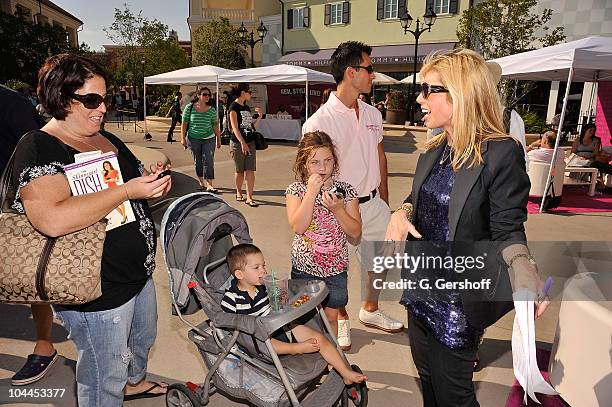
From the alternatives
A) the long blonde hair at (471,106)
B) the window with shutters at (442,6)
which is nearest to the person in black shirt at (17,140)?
the long blonde hair at (471,106)

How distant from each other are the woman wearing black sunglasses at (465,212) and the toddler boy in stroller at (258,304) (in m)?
0.64

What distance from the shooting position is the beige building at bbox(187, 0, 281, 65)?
36.7 m

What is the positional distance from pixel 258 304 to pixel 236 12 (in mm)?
38741

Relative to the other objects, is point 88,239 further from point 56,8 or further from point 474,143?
point 56,8

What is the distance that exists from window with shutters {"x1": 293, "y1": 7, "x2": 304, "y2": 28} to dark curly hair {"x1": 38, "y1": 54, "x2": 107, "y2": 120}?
33367mm

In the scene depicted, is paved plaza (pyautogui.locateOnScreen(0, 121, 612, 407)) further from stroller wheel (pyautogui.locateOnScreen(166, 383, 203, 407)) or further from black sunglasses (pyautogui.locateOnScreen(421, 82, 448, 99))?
black sunglasses (pyautogui.locateOnScreen(421, 82, 448, 99))

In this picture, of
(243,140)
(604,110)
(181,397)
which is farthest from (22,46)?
(181,397)

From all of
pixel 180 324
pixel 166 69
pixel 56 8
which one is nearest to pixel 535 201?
pixel 180 324

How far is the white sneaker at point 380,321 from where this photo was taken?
3.96 metres

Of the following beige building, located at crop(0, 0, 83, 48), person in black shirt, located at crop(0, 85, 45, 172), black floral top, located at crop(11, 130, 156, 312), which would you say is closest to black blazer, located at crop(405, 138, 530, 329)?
black floral top, located at crop(11, 130, 156, 312)

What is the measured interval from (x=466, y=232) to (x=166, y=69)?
1291 inches

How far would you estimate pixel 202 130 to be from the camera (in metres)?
8.70

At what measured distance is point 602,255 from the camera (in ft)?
19.5

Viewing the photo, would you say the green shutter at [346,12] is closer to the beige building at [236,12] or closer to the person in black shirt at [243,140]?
the beige building at [236,12]
